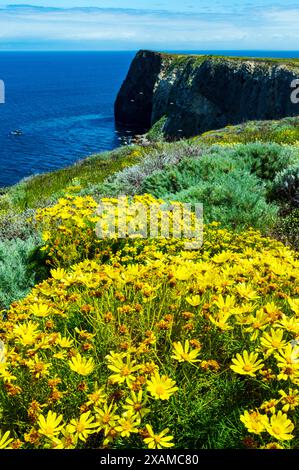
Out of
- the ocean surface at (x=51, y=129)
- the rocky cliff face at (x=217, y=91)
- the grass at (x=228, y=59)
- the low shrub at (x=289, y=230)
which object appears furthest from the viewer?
the ocean surface at (x=51, y=129)

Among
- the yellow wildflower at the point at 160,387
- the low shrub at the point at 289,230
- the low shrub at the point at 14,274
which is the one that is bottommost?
the low shrub at the point at 14,274

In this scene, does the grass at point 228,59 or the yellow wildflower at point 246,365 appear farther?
the grass at point 228,59

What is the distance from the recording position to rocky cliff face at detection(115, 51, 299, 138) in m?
50.6

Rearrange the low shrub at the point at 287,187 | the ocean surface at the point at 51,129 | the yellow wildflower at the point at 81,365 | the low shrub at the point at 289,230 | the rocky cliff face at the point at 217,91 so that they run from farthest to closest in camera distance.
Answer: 1. the ocean surface at the point at 51,129
2. the rocky cliff face at the point at 217,91
3. the low shrub at the point at 287,187
4. the low shrub at the point at 289,230
5. the yellow wildflower at the point at 81,365

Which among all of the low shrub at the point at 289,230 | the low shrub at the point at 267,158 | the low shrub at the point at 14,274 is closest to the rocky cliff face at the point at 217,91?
the low shrub at the point at 267,158

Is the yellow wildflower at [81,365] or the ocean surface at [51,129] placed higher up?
the yellow wildflower at [81,365]

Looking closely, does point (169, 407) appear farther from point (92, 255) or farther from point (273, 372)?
point (92, 255)

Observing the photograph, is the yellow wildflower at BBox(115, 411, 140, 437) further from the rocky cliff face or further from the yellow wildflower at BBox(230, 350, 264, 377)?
the rocky cliff face

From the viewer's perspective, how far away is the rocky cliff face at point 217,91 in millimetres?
50562

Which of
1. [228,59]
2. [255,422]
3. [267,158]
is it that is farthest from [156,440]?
[228,59]

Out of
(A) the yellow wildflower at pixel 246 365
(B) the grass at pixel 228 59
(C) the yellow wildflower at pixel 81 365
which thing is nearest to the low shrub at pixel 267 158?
(A) the yellow wildflower at pixel 246 365

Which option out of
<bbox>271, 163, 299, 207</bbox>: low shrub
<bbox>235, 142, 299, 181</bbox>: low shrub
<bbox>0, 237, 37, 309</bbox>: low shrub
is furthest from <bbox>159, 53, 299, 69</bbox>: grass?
<bbox>0, 237, 37, 309</bbox>: low shrub

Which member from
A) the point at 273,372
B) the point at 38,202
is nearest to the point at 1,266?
the point at 273,372

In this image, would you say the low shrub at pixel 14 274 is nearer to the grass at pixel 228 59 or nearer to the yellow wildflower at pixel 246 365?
the yellow wildflower at pixel 246 365
